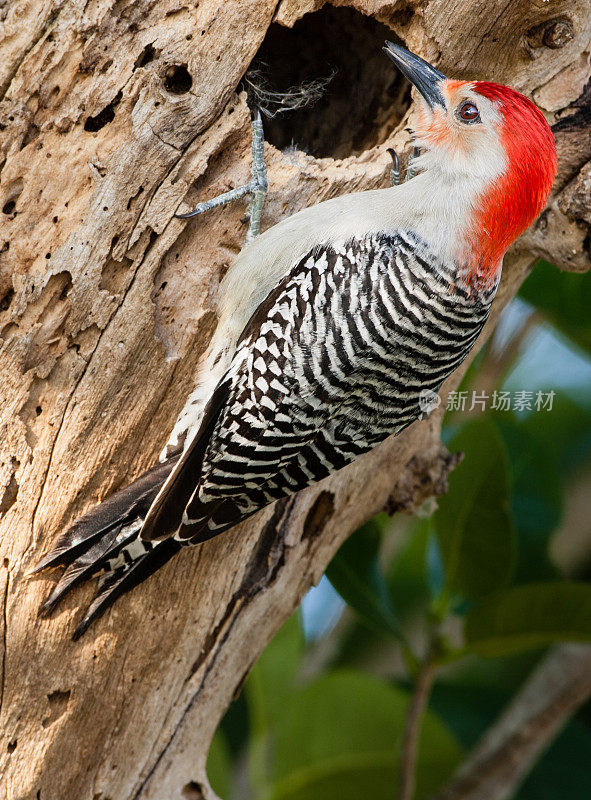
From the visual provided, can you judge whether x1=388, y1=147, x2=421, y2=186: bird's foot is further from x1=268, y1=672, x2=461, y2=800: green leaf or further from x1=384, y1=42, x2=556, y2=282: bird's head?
x1=268, y1=672, x2=461, y2=800: green leaf

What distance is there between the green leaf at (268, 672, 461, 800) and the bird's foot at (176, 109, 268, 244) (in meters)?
2.12

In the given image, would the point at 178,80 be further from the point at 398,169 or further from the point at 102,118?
the point at 398,169

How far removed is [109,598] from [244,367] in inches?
34.5

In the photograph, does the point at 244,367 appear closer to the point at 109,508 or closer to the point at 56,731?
the point at 109,508

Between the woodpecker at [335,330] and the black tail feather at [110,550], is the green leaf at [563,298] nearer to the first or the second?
the woodpecker at [335,330]

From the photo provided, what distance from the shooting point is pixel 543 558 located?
386 cm

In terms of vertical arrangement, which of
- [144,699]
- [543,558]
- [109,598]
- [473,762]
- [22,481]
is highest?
[22,481]

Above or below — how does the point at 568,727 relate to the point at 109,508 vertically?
below

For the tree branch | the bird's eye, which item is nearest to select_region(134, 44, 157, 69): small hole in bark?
the bird's eye

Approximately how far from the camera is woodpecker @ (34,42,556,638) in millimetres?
2494

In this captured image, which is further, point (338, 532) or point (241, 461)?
point (338, 532)

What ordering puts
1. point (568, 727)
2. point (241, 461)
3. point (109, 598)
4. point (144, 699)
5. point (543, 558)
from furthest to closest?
point (568, 727)
point (543, 558)
point (144, 699)
point (109, 598)
point (241, 461)

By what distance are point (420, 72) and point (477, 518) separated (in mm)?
1701

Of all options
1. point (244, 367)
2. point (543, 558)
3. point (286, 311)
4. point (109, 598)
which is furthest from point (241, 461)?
point (543, 558)
